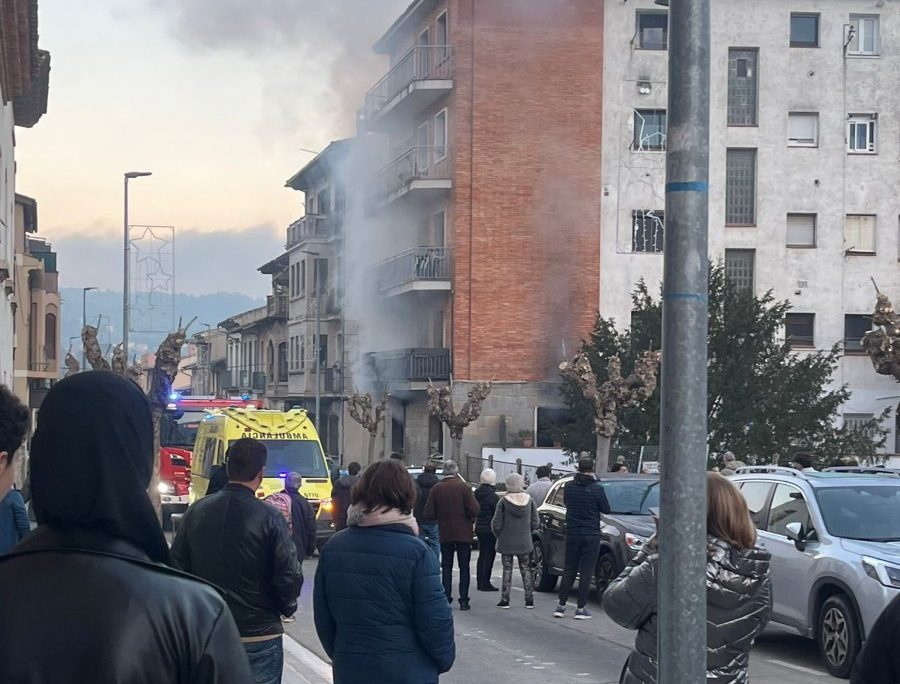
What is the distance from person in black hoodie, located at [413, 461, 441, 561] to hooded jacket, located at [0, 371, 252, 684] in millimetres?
11973

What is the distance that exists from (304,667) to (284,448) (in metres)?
11.6

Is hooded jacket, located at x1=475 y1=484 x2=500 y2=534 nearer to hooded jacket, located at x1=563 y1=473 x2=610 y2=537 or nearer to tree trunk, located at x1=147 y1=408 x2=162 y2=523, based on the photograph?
hooded jacket, located at x1=563 y1=473 x2=610 y2=537

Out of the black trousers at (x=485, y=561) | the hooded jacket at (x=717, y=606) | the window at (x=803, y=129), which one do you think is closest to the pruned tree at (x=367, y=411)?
the window at (x=803, y=129)

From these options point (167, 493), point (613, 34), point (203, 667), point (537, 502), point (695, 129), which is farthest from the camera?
point (613, 34)

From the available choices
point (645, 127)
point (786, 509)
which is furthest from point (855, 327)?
point (786, 509)

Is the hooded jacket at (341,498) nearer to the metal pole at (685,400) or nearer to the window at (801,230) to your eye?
the metal pole at (685,400)

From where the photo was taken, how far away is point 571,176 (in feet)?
136

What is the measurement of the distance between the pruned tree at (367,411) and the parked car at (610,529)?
26.9 metres

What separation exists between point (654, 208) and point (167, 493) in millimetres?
19826

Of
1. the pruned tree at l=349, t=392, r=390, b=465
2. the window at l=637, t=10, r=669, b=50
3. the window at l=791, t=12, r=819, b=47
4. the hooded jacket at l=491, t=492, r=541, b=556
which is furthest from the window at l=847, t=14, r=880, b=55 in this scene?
the hooded jacket at l=491, t=492, r=541, b=556

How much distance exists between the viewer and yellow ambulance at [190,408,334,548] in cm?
2208

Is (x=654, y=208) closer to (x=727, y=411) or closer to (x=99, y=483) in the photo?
(x=727, y=411)

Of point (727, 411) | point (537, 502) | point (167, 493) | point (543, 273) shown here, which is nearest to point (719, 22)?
point (543, 273)

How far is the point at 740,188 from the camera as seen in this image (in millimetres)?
41750
